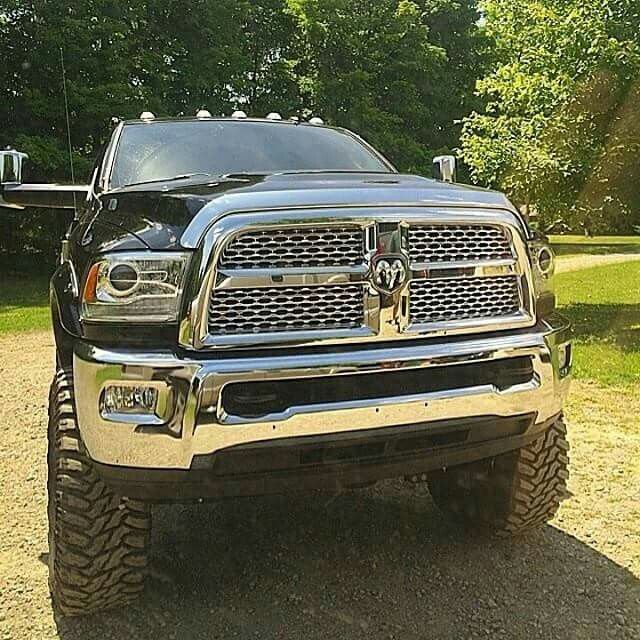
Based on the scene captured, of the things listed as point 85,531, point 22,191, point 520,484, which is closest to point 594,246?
point 520,484

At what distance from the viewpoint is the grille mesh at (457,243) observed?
276cm

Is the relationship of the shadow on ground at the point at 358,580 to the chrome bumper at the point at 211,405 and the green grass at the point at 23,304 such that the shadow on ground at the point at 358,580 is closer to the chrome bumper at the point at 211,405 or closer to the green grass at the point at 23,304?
the chrome bumper at the point at 211,405

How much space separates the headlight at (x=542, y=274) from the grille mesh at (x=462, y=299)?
0.13 m

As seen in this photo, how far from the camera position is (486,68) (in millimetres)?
26500

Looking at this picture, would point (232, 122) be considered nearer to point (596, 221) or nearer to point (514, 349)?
point (514, 349)

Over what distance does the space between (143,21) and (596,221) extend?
1414cm

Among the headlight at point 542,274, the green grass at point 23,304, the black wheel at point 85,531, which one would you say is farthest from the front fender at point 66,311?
the green grass at point 23,304

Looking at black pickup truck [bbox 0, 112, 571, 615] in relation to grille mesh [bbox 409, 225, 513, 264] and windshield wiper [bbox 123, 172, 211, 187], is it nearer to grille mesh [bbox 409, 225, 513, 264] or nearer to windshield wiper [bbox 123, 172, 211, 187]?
grille mesh [bbox 409, 225, 513, 264]

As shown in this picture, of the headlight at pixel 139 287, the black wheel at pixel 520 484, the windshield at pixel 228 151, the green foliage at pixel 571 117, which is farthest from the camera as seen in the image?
the green foliage at pixel 571 117

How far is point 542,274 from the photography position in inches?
122

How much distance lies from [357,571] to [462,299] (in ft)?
4.28

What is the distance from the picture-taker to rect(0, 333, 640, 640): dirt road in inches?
115

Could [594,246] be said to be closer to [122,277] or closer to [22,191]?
[22,191]

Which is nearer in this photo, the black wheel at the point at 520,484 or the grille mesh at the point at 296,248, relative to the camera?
the grille mesh at the point at 296,248
